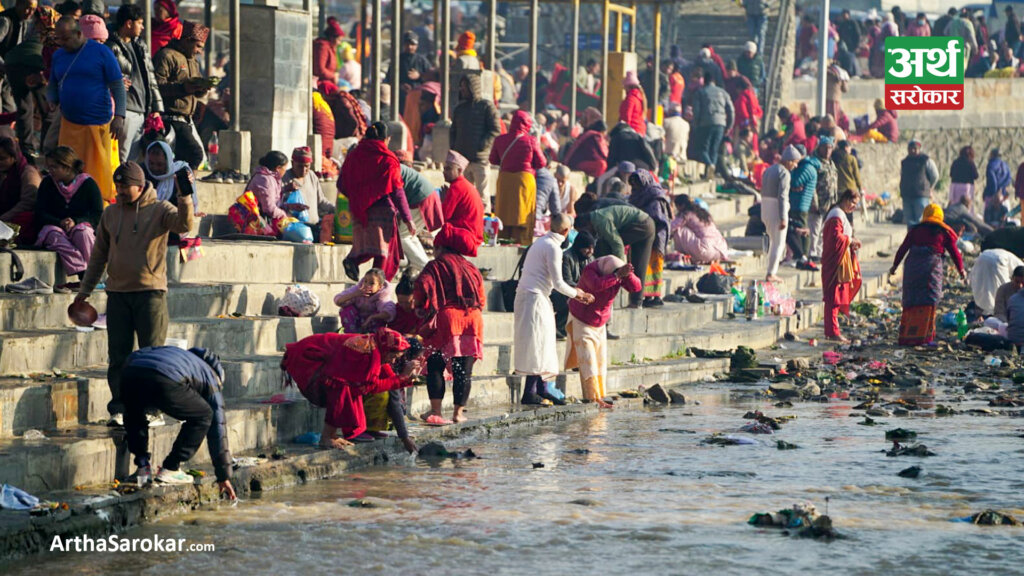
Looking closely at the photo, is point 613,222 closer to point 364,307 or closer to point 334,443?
point 364,307

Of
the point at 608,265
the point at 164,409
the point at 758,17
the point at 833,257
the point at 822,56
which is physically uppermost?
the point at 758,17

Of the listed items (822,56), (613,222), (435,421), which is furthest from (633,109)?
(435,421)

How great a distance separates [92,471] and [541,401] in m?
5.48

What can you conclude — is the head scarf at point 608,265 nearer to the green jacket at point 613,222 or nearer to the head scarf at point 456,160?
the head scarf at point 456,160

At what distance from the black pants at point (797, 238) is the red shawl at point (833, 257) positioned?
10.8 feet

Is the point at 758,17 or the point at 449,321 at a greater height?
the point at 758,17

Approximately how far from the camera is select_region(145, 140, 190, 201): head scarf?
40.9 feet

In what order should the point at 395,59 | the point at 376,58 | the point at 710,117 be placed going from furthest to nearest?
the point at 710,117, the point at 395,59, the point at 376,58

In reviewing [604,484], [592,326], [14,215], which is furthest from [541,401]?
[14,215]

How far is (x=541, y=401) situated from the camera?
14.5 m

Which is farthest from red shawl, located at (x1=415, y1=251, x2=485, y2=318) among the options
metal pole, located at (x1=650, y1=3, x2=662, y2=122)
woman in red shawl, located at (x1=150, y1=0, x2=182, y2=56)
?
metal pole, located at (x1=650, y1=3, x2=662, y2=122)

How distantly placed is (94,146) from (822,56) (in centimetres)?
2168

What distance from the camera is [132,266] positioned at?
10.3 metres

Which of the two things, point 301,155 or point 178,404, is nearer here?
point 178,404
